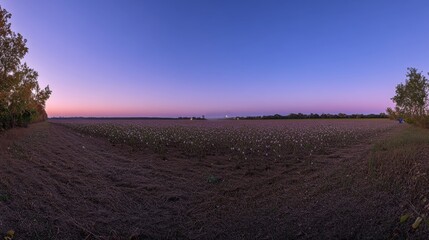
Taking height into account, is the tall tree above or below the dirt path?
above

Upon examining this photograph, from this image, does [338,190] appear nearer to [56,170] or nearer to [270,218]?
[270,218]

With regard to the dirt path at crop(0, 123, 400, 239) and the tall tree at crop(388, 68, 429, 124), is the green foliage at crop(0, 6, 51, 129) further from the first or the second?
the tall tree at crop(388, 68, 429, 124)

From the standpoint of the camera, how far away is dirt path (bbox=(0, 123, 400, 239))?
6.36m

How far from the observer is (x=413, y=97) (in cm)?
3020

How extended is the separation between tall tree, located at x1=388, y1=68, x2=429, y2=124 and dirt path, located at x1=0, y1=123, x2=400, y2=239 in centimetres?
2323

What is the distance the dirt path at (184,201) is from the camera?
636cm

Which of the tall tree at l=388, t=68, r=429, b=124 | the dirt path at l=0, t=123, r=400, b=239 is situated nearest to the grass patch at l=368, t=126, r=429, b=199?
the dirt path at l=0, t=123, r=400, b=239

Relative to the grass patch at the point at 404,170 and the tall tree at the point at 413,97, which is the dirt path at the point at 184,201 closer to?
the grass patch at the point at 404,170

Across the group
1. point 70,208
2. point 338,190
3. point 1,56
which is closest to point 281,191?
point 338,190

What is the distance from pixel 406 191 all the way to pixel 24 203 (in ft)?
30.3

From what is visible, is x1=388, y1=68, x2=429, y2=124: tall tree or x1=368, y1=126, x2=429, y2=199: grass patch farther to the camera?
x1=388, y1=68, x2=429, y2=124: tall tree

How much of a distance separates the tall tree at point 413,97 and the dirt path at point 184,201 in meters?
23.2

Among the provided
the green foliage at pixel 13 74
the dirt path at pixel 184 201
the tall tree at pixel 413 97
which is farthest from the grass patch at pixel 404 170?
the tall tree at pixel 413 97

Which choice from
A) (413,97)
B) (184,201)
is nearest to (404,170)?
(184,201)
